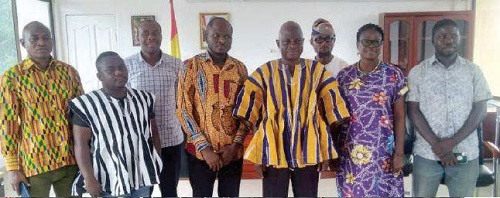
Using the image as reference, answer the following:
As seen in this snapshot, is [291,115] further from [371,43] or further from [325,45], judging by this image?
[325,45]

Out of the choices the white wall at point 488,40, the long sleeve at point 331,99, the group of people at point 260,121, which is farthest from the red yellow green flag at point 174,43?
the white wall at point 488,40

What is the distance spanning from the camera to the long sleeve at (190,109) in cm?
184

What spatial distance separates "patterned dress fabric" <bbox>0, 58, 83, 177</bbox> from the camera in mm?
1755

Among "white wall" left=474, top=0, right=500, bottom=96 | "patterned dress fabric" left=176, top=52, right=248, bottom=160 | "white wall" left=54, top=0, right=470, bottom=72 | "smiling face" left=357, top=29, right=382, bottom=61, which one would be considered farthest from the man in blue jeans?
"white wall" left=54, top=0, right=470, bottom=72

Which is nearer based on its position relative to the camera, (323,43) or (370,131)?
(370,131)

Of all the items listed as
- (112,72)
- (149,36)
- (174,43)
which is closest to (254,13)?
(174,43)

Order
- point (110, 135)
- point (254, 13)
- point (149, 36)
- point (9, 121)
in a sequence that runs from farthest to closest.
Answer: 1. point (254, 13)
2. point (149, 36)
3. point (9, 121)
4. point (110, 135)

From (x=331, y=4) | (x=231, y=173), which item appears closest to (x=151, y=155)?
(x=231, y=173)

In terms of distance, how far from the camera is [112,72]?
167 cm

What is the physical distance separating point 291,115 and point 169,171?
0.85 metres

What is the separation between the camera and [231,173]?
191cm

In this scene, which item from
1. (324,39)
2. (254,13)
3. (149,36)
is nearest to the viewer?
(149,36)

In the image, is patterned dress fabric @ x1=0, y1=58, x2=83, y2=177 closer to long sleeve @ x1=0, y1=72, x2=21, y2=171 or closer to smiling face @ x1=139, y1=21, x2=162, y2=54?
long sleeve @ x1=0, y1=72, x2=21, y2=171

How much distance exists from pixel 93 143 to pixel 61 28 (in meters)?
4.65
